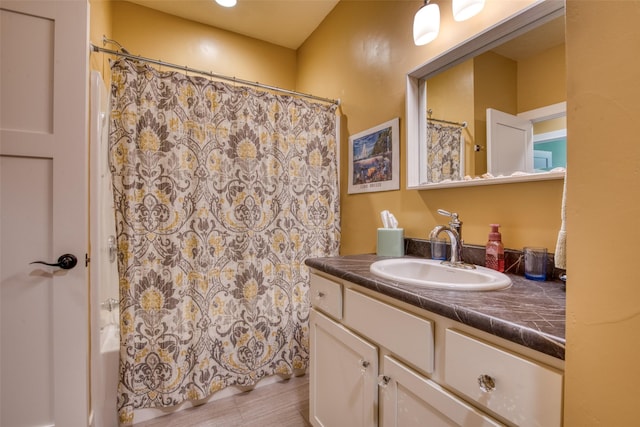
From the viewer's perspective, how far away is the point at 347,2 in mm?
1971

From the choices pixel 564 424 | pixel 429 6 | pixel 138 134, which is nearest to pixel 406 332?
pixel 564 424

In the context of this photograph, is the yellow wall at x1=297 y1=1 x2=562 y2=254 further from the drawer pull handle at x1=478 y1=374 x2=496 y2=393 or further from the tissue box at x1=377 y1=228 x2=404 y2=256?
the drawer pull handle at x1=478 y1=374 x2=496 y2=393

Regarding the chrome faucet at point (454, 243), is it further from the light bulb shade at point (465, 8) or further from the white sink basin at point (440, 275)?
the light bulb shade at point (465, 8)

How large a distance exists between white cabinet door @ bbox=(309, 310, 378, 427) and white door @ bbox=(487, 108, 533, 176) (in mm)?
845

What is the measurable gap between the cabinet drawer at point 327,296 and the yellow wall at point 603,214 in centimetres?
74

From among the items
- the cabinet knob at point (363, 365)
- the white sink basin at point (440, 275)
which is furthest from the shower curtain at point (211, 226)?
the cabinet knob at point (363, 365)

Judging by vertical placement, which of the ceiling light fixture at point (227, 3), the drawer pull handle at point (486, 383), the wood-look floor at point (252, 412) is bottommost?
the wood-look floor at point (252, 412)

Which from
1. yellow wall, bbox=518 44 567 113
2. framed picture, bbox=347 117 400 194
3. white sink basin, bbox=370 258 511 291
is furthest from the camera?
framed picture, bbox=347 117 400 194

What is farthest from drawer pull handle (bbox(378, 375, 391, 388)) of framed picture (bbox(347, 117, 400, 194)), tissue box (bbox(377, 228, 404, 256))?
framed picture (bbox(347, 117, 400, 194))

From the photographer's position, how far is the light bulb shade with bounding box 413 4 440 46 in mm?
1262

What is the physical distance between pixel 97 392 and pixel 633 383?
197 centimetres

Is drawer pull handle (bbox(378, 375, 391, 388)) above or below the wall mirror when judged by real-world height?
below

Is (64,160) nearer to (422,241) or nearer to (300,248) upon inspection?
(300,248)

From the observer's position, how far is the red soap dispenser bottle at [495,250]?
3.43ft
